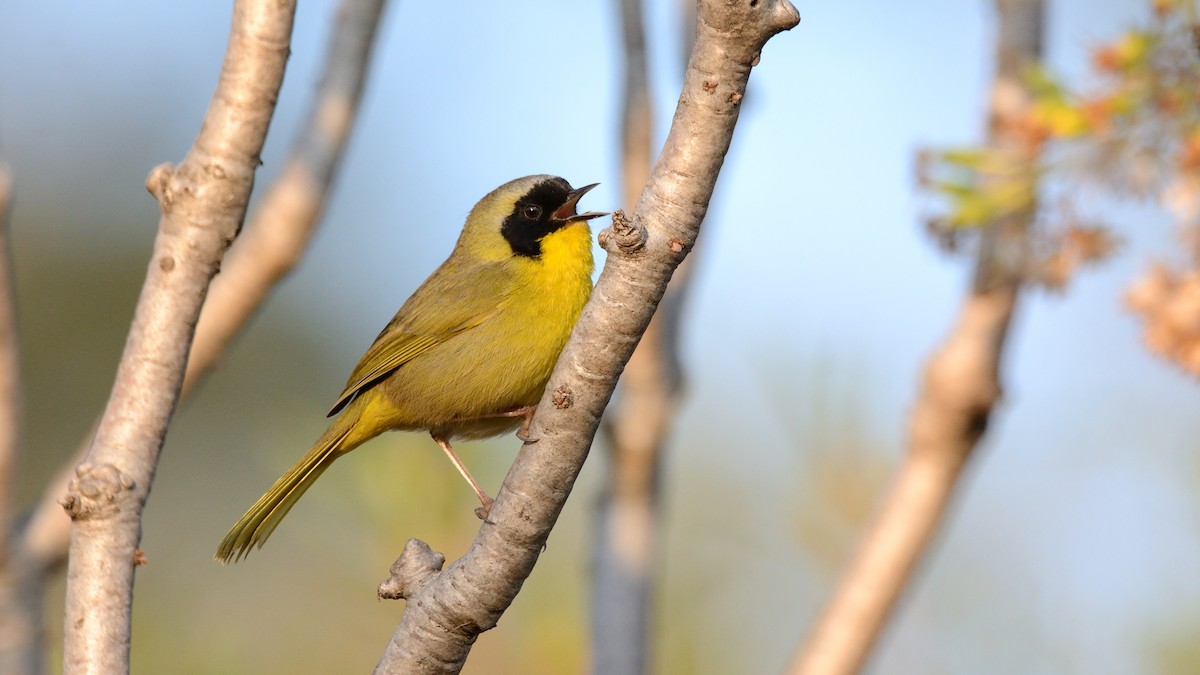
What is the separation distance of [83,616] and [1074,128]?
7.59 ft

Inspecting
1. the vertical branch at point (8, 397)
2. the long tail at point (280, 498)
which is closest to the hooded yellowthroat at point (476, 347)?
the long tail at point (280, 498)

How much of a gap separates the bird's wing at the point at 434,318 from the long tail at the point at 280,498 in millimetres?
107

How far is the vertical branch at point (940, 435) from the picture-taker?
3.43 meters

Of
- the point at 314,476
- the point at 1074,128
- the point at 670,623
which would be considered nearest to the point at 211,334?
the point at 314,476

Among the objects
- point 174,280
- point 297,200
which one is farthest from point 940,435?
→ point 174,280

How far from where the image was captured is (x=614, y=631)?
3.77m

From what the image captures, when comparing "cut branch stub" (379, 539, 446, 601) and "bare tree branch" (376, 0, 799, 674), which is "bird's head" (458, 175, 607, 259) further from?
"bare tree branch" (376, 0, 799, 674)

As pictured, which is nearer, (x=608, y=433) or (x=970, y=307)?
(x=970, y=307)

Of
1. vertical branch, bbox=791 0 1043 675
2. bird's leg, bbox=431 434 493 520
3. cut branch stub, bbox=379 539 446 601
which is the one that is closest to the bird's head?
bird's leg, bbox=431 434 493 520

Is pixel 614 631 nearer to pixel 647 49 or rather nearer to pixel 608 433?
pixel 608 433

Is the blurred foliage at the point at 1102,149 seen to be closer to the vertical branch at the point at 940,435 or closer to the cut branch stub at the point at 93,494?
the vertical branch at the point at 940,435

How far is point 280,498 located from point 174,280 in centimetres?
137

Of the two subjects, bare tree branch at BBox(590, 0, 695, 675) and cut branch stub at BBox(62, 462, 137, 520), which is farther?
bare tree branch at BBox(590, 0, 695, 675)

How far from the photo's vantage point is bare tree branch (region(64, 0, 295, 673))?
2500 millimetres
